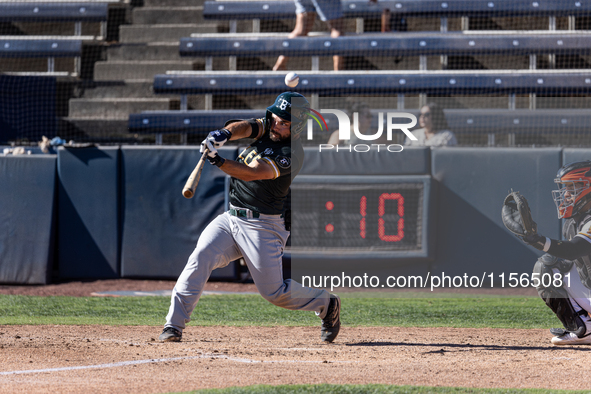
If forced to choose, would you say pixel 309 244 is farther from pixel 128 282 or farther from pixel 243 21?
pixel 243 21

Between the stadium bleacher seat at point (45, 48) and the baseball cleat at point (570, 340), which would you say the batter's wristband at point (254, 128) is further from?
the stadium bleacher seat at point (45, 48)

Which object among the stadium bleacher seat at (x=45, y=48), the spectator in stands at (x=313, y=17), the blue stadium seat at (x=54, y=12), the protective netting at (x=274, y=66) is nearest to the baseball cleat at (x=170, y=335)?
the protective netting at (x=274, y=66)

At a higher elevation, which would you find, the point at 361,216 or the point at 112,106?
the point at 112,106

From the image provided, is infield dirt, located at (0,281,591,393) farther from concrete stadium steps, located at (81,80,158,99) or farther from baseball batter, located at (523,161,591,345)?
concrete stadium steps, located at (81,80,158,99)

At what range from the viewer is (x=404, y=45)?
1130 cm

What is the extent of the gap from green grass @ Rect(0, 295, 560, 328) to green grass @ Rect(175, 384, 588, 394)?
244 cm

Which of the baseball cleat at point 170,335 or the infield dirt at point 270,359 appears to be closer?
the infield dirt at point 270,359

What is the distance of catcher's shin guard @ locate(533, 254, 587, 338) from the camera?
4840mm

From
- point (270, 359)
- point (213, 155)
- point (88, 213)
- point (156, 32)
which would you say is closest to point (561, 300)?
point (270, 359)

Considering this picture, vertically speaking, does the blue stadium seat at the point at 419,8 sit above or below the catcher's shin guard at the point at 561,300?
Answer: above

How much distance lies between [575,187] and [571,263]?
1.74 ft

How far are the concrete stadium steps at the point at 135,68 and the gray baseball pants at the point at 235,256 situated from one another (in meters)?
8.37

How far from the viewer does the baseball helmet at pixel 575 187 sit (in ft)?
16.0

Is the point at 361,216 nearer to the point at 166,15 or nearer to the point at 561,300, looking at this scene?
the point at 561,300
